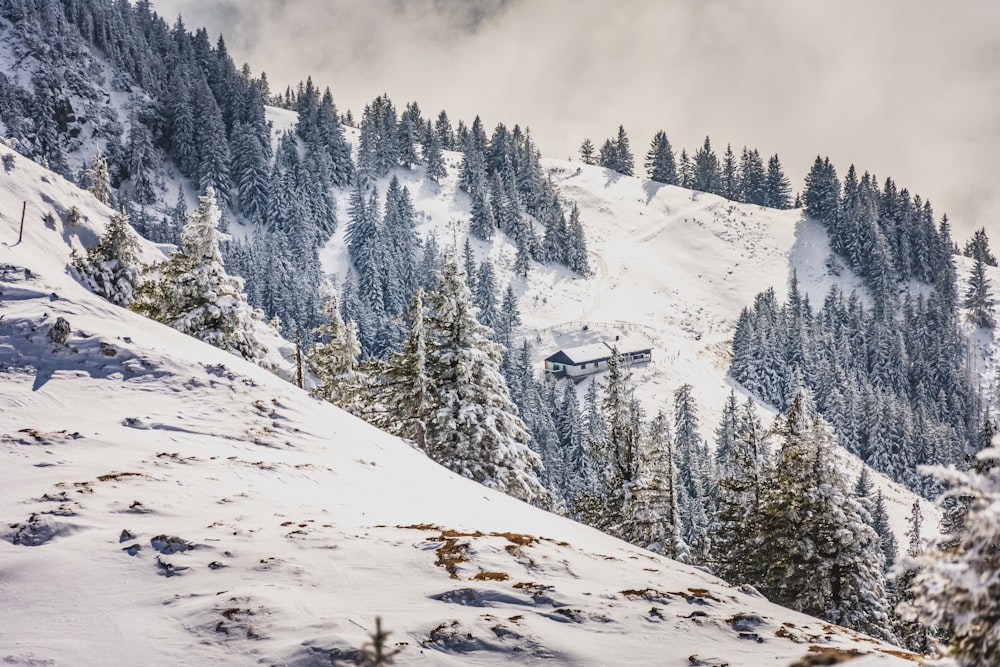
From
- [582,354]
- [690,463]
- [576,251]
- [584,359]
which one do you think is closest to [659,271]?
[576,251]

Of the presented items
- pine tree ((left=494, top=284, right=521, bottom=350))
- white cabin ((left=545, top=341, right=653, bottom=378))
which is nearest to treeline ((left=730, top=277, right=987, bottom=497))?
white cabin ((left=545, top=341, right=653, bottom=378))

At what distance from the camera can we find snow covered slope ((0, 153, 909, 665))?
6.84m

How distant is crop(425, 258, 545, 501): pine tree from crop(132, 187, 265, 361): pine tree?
9277 millimetres

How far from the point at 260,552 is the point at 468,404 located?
16054mm

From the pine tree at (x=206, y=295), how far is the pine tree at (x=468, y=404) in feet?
30.4

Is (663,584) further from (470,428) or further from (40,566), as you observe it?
(470,428)

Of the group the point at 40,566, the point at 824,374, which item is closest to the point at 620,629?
the point at 40,566

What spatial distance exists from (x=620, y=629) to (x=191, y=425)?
11.0 meters

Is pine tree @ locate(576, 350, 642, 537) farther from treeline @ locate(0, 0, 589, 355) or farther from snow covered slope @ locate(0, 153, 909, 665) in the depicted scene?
treeline @ locate(0, 0, 589, 355)

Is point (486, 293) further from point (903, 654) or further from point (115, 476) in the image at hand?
point (903, 654)

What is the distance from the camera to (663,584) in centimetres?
970

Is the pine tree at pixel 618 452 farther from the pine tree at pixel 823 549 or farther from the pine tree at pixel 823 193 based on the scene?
the pine tree at pixel 823 193

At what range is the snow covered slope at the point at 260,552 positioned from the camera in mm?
6840

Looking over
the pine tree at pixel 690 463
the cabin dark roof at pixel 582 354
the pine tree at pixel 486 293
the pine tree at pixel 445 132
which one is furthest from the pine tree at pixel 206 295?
the pine tree at pixel 445 132
